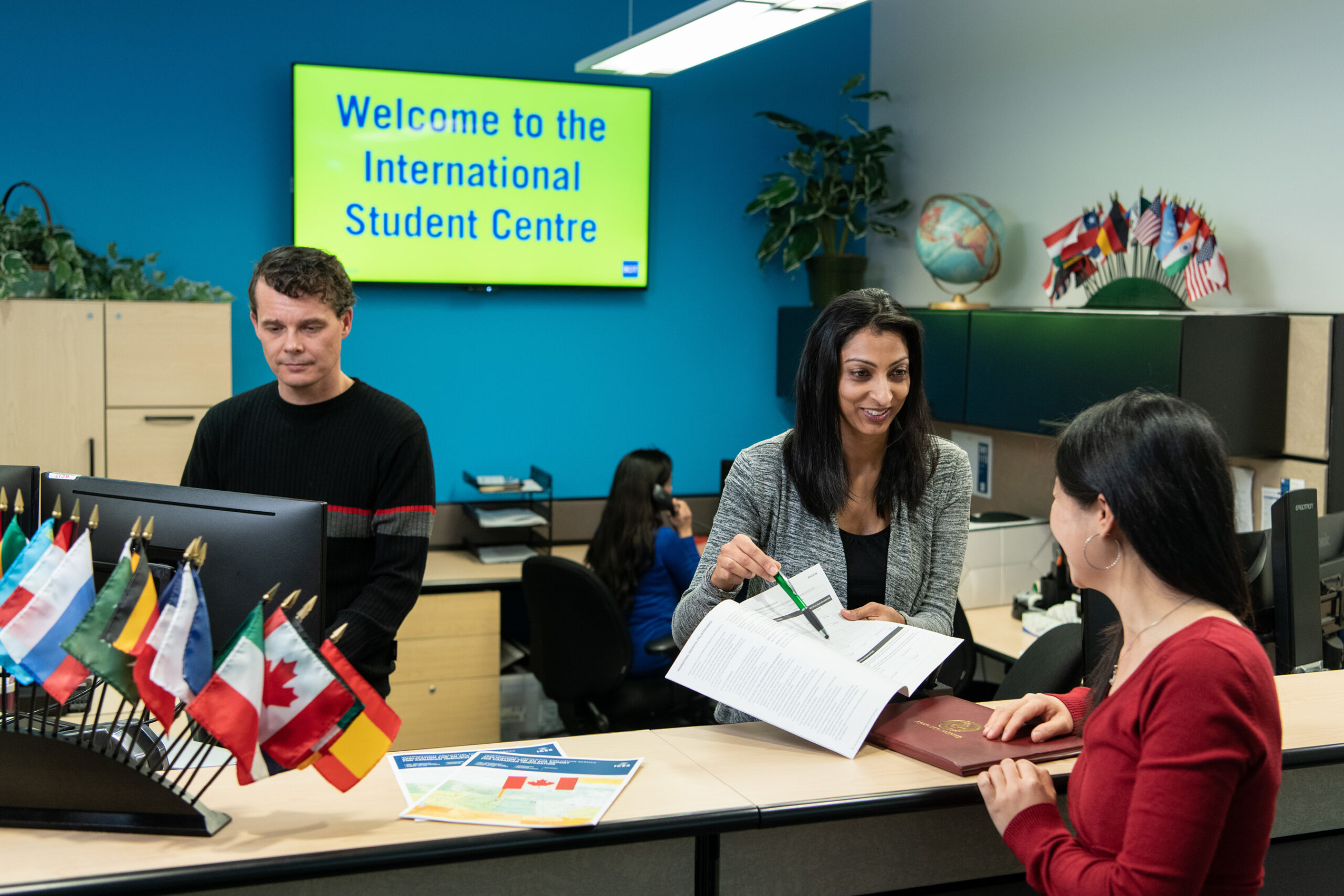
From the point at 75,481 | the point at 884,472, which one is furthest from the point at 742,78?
the point at 75,481

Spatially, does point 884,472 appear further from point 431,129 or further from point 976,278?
point 431,129

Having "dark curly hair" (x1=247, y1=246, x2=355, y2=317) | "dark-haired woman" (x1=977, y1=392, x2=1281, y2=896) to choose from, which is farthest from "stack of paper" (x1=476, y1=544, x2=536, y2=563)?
"dark-haired woman" (x1=977, y1=392, x2=1281, y2=896)

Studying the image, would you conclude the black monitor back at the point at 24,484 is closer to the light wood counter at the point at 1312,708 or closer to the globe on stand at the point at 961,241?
the light wood counter at the point at 1312,708

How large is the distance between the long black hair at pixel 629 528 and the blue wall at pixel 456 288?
35.8 inches

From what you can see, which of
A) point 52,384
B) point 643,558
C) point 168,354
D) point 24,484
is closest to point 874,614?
point 24,484

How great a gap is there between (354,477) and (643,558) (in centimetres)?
149

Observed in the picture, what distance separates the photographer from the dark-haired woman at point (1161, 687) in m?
1.04

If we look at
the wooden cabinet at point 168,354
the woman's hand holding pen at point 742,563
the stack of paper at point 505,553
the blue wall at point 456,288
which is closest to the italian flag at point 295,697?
the woman's hand holding pen at point 742,563

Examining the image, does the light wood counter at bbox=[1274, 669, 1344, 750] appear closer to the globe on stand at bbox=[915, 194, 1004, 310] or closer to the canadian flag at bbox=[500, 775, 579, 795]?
the canadian flag at bbox=[500, 775, 579, 795]

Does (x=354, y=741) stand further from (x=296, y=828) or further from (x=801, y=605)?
(x=801, y=605)

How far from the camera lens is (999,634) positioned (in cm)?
314

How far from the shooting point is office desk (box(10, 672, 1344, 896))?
46.2 inches

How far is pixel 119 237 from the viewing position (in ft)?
12.4

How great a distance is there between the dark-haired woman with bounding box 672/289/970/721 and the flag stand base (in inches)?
32.0
